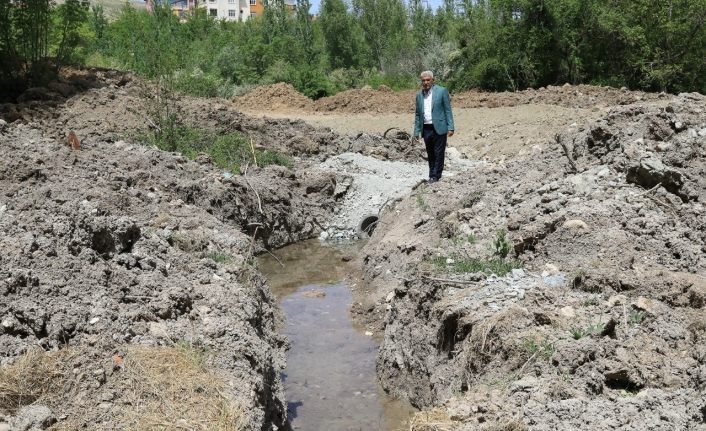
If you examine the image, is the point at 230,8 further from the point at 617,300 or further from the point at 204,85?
the point at 617,300

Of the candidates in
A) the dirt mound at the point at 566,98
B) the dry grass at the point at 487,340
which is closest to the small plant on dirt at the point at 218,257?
the dry grass at the point at 487,340

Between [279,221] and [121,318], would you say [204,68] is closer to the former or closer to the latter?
[279,221]

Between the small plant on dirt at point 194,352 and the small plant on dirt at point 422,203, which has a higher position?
the small plant on dirt at point 422,203

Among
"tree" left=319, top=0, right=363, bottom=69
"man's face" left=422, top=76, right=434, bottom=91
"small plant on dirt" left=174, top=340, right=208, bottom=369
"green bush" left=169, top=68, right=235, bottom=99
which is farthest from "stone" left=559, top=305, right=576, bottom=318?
"tree" left=319, top=0, right=363, bottom=69

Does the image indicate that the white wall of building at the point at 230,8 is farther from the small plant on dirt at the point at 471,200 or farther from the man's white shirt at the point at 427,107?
the small plant on dirt at the point at 471,200

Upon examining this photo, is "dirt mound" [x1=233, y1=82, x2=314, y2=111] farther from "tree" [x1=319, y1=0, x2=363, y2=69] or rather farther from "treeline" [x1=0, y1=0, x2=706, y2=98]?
"tree" [x1=319, y1=0, x2=363, y2=69]

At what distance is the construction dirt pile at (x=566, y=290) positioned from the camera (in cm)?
448

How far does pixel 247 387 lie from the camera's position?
4930 millimetres

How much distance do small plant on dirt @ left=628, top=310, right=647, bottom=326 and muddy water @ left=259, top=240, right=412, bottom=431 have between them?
177 centimetres

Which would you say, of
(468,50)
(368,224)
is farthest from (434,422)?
(468,50)

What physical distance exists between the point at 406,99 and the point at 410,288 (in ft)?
54.9

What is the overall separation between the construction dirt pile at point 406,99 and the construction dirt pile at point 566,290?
8870 millimetres

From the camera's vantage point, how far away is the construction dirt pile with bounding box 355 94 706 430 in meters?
4.48

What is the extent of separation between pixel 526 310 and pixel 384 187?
7.65 meters
